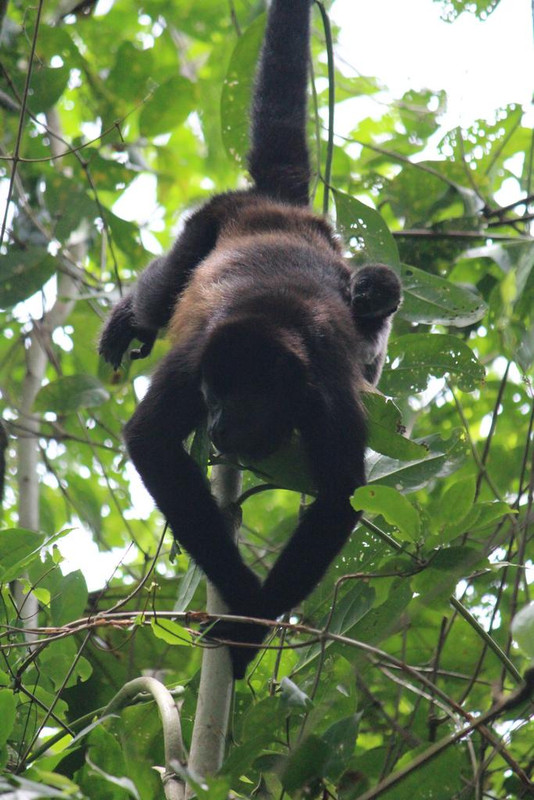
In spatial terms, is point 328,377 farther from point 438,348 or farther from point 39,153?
point 39,153

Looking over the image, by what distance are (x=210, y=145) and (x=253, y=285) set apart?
2528 mm

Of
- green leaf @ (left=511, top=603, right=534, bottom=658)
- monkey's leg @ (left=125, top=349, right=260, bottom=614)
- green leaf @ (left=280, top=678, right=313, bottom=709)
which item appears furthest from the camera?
monkey's leg @ (left=125, top=349, right=260, bottom=614)

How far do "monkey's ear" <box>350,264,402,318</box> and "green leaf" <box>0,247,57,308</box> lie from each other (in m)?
1.31

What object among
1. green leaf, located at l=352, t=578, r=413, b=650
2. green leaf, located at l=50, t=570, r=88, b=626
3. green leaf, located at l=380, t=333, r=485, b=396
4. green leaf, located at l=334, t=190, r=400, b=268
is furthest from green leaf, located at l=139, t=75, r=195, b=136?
green leaf, located at l=352, t=578, r=413, b=650

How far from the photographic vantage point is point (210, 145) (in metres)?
5.41

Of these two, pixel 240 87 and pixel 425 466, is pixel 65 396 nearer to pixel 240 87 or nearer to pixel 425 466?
pixel 240 87

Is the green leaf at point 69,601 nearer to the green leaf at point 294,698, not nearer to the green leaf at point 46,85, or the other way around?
the green leaf at point 294,698

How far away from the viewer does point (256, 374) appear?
2881 millimetres

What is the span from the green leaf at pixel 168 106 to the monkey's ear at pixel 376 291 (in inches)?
60.2

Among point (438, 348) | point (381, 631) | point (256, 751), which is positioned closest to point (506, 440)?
point (438, 348)

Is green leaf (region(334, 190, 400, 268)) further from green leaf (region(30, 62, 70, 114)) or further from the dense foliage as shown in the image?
green leaf (region(30, 62, 70, 114))

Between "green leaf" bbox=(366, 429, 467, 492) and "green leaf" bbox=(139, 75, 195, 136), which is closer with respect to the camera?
"green leaf" bbox=(366, 429, 467, 492)

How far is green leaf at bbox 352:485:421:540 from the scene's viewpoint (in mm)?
1797

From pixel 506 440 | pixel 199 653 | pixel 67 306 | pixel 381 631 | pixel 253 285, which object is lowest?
pixel 381 631
